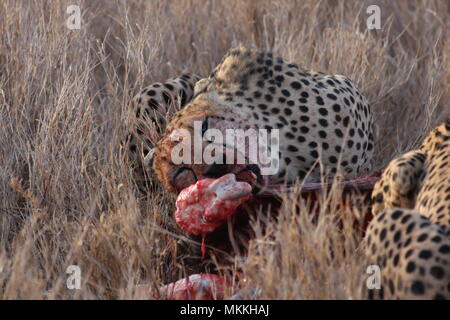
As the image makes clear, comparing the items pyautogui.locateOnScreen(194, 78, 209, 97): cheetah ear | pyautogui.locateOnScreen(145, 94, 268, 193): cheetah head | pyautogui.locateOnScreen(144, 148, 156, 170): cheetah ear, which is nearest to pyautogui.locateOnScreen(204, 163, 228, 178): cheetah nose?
pyautogui.locateOnScreen(145, 94, 268, 193): cheetah head

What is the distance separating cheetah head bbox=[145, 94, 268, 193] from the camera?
114 inches

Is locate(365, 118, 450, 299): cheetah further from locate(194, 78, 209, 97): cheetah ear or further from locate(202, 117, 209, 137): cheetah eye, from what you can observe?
locate(194, 78, 209, 97): cheetah ear

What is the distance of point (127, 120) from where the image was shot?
349 cm

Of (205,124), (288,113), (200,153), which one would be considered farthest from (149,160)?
(288,113)

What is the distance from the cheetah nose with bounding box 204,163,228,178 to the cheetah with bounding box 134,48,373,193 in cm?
23

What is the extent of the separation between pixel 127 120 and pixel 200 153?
675mm

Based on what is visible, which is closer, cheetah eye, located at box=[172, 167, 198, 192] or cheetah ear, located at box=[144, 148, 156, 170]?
cheetah eye, located at box=[172, 167, 198, 192]

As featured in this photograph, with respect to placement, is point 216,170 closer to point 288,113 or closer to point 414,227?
point 288,113

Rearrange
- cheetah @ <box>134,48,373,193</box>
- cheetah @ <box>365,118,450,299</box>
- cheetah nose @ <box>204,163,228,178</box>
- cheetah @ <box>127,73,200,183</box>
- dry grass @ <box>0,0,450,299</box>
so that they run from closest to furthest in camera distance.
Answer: cheetah @ <box>365,118,450,299</box> → dry grass @ <box>0,0,450,299</box> → cheetah nose @ <box>204,163,228,178</box> → cheetah @ <box>134,48,373,193</box> → cheetah @ <box>127,73,200,183</box>

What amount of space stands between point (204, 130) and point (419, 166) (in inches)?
30.6
